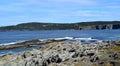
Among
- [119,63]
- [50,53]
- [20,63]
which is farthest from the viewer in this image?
[50,53]

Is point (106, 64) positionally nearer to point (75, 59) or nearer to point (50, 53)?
point (75, 59)

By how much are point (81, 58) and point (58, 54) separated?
292cm

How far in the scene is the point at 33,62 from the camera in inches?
1350

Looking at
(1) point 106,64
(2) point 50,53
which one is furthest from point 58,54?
(1) point 106,64

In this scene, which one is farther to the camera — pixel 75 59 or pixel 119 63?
pixel 75 59

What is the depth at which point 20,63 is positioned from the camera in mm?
34562

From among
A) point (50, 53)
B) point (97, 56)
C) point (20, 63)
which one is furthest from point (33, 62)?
point (97, 56)

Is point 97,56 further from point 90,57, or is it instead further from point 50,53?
point 50,53

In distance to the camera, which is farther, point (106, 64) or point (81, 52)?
point (81, 52)

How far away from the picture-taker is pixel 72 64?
32.9 metres

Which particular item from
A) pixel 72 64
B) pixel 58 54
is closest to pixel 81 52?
pixel 58 54

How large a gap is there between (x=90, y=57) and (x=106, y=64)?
8.98 feet

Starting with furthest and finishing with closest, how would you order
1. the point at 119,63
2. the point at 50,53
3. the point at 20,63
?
the point at 50,53
the point at 20,63
the point at 119,63

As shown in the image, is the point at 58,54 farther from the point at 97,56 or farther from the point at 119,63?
the point at 119,63
